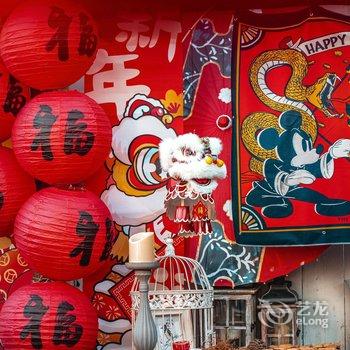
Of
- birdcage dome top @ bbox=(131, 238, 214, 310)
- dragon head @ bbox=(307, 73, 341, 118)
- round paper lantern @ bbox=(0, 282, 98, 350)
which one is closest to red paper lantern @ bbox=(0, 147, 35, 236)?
round paper lantern @ bbox=(0, 282, 98, 350)

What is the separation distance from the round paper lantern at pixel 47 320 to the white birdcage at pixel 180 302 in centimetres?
33

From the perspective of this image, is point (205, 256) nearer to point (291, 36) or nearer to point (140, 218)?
point (140, 218)

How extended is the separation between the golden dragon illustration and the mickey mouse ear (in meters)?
0.02

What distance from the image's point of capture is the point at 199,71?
220 inches

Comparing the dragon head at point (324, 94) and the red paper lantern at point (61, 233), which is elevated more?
the dragon head at point (324, 94)

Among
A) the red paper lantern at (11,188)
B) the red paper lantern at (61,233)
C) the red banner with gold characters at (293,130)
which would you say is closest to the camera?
the red paper lantern at (61,233)

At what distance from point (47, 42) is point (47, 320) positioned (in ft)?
4.79

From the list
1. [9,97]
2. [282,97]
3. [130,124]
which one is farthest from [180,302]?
[9,97]

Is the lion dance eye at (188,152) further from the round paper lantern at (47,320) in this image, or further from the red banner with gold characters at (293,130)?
the round paper lantern at (47,320)

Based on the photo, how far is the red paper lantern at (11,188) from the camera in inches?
202

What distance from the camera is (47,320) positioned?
489 cm

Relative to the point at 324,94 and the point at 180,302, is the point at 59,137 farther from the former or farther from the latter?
the point at 324,94

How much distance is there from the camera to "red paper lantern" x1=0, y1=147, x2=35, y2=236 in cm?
513

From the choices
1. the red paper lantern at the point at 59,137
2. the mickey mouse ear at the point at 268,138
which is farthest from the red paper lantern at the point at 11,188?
the mickey mouse ear at the point at 268,138
